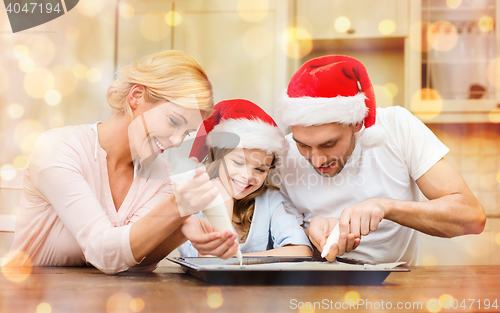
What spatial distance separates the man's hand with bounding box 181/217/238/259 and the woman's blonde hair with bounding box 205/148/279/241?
287 millimetres

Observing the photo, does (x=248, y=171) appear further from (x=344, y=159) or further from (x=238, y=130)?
(x=344, y=159)

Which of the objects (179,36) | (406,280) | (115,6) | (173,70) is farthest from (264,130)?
(179,36)

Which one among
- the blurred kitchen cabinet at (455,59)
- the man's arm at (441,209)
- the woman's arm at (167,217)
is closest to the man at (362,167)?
the man's arm at (441,209)

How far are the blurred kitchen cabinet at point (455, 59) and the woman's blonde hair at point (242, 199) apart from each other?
3.40ft

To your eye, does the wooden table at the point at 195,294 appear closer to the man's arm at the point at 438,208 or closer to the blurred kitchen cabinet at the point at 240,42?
the man's arm at the point at 438,208

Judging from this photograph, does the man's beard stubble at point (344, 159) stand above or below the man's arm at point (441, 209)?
above

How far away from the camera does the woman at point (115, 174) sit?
2.09 feet

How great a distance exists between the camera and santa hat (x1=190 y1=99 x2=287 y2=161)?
922 millimetres

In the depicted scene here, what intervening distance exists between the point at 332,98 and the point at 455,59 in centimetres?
105

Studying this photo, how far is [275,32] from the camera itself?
5.57ft

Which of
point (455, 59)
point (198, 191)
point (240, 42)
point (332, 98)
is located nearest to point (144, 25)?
point (240, 42)

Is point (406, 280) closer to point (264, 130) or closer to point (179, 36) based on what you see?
point (264, 130)

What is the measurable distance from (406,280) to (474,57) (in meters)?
1.41

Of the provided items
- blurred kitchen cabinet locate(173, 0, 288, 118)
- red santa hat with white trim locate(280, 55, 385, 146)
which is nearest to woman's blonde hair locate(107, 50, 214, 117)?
red santa hat with white trim locate(280, 55, 385, 146)
